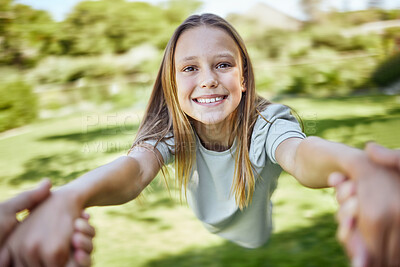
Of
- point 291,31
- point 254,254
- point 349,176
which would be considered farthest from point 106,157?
point 291,31

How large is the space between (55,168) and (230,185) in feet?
18.4

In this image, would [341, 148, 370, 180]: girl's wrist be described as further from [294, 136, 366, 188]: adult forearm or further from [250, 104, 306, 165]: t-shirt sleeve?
[250, 104, 306, 165]: t-shirt sleeve

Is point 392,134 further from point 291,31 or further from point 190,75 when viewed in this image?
point 291,31

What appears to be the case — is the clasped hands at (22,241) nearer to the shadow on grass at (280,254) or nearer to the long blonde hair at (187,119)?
the long blonde hair at (187,119)

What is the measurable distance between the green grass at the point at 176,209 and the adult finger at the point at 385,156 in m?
1.55

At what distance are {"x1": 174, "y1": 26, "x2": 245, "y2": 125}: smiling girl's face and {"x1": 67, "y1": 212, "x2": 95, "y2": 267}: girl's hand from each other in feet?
3.37

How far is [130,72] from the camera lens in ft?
41.7

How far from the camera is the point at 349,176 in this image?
3.22 ft

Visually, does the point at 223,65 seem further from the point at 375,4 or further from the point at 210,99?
the point at 375,4

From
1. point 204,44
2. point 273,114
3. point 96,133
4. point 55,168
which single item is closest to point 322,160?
point 273,114

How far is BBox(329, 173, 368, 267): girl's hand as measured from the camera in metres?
0.88

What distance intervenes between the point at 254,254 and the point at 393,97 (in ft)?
29.7

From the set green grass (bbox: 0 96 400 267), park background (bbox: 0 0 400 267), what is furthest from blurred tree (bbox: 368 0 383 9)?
green grass (bbox: 0 96 400 267)

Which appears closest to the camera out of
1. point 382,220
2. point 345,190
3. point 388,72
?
point 382,220
